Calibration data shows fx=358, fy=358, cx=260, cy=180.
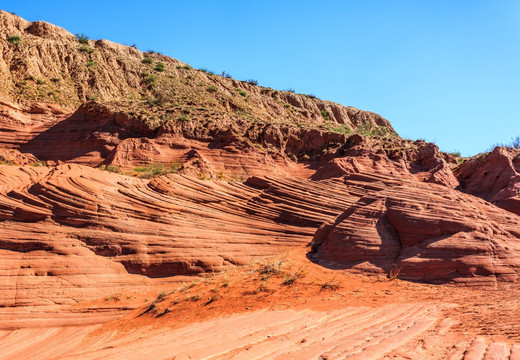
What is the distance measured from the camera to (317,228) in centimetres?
1273

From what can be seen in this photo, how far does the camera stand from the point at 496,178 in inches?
715

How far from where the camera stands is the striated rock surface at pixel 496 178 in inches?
629

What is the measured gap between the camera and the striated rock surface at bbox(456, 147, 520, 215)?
16.0 metres

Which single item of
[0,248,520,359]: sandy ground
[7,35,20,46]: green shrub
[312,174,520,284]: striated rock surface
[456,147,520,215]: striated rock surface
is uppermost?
A: [7,35,20,46]: green shrub

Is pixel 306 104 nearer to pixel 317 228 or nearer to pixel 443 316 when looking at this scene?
pixel 317 228

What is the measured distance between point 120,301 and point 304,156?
54.7 feet

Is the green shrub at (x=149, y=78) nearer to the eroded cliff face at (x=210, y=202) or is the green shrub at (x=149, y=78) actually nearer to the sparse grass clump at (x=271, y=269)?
the eroded cliff face at (x=210, y=202)

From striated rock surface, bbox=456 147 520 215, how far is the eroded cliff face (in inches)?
2.9

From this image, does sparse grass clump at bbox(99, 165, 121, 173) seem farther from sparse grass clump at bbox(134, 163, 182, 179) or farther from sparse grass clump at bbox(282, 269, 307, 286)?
sparse grass clump at bbox(282, 269, 307, 286)

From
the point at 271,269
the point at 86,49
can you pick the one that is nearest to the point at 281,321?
the point at 271,269

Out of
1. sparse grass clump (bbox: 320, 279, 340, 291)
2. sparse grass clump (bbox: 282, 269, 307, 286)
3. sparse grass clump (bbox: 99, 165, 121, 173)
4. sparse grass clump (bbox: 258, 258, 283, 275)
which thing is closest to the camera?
sparse grass clump (bbox: 320, 279, 340, 291)

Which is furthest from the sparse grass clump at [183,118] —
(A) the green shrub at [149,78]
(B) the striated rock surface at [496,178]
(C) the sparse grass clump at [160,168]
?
(B) the striated rock surface at [496,178]

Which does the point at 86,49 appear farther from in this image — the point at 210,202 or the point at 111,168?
the point at 210,202

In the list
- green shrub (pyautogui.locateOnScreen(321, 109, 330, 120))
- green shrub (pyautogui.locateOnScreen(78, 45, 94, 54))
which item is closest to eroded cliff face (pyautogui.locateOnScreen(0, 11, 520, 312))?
green shrub (pyautogui.locateOnScreen(78, 45, 94, 54))
